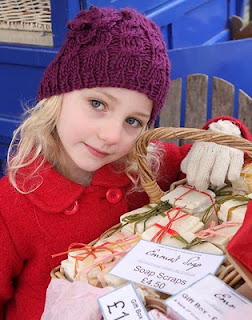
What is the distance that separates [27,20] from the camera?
78.9 inches

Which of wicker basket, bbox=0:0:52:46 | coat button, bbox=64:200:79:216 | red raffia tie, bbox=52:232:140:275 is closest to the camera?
red raffia tie, bbox=52:232:140:275

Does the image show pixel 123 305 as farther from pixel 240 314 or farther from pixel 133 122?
pixel 133 122

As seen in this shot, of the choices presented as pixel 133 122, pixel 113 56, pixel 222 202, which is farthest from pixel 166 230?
pixel 113 56

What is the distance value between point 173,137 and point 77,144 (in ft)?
0.84

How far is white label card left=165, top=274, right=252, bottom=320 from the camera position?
31.3 inches

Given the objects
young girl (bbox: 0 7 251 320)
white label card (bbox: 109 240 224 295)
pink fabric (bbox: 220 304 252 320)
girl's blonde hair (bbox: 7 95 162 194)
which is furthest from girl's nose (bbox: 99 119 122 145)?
pink fabric (bbox: 220 304 252 320)

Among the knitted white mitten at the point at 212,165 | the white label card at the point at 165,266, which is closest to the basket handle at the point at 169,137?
the knitted white mitten at the point at 212,165

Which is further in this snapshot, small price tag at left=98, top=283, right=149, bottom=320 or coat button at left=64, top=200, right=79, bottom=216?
coat button at left=64, top=200, right=79, bottom=216

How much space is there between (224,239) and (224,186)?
0.99 feet

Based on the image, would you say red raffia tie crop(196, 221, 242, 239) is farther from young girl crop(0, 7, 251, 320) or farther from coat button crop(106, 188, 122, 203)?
coat button crop(106, 188, 122, 203)

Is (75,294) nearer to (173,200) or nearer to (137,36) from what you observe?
(173,200)

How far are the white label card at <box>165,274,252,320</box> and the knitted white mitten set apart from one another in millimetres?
413

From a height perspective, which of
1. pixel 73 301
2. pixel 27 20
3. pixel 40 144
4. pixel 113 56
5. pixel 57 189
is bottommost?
pixel 73 301

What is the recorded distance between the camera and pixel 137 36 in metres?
1.19
